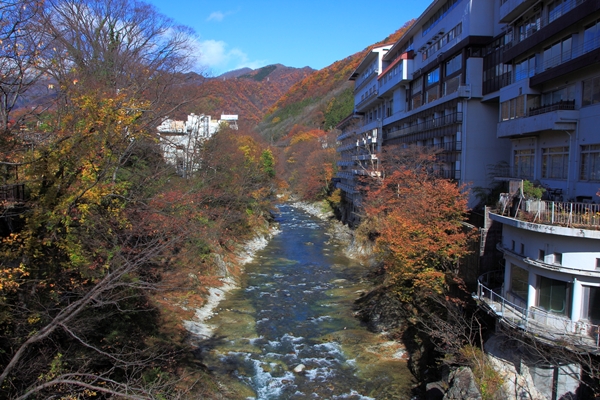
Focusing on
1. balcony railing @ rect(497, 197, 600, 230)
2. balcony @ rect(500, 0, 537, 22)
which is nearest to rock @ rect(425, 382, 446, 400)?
balcony railing @ rect(497, 197, 600, 230)

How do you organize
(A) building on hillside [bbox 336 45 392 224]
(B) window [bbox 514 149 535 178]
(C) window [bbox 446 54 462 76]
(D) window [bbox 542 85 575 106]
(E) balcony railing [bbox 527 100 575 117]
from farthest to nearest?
(A) building on hillside [bbox 336 45 392 224] < (C) window [bbox 446 54 462 76] < (B) window [bbox 514 149 535 178] < (D) window [bbox 542 85 575 106] < (E) balcony railing [bbox 527 100 575 117]

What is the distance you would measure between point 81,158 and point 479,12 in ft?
73.9

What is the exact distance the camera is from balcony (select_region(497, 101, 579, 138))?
1516cm

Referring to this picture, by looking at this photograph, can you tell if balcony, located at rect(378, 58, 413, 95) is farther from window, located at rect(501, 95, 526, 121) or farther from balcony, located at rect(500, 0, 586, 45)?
window, located at rect(501, 95, 526, 121)

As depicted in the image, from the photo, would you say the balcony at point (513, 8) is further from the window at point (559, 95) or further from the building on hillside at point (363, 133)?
the building on hillside at point (363, 133)

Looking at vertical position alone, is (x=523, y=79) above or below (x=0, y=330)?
above

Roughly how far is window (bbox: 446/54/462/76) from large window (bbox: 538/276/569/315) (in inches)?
678

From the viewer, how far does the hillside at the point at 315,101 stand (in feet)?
341

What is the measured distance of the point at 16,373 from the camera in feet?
28.8

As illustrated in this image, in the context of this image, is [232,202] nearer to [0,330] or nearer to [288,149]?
[0,330]

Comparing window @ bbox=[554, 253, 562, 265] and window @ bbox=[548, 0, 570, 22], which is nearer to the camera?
window @ bbox=[554, 253, 562, 265]

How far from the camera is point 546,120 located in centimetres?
1594

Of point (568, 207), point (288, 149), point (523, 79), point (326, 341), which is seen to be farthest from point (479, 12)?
point (288, 149)

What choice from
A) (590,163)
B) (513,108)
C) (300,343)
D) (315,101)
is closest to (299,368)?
(300,343)
